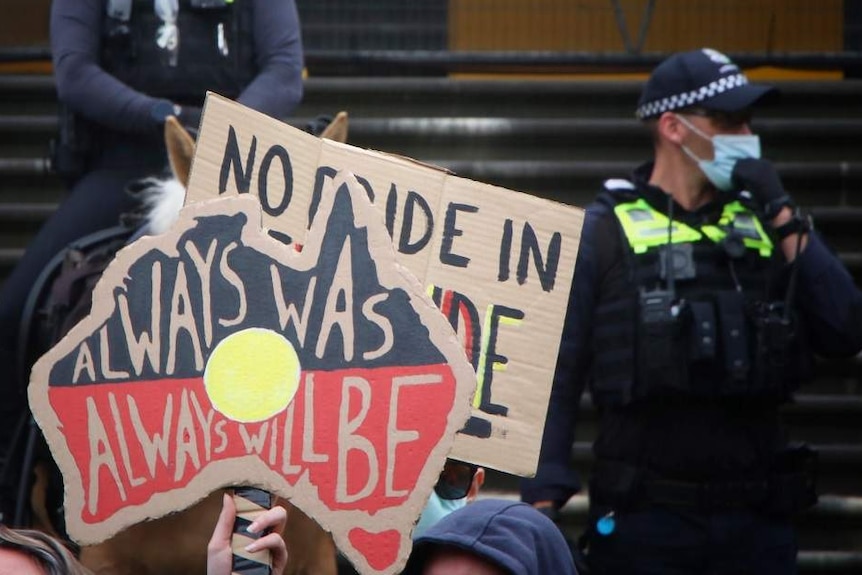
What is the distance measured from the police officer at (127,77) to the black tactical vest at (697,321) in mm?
1220

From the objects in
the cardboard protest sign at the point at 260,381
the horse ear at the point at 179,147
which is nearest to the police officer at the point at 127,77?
the horse ear at the point at 179,147

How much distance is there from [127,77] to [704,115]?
1846 millimetres

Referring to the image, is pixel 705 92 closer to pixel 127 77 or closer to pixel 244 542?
pixel 127 77

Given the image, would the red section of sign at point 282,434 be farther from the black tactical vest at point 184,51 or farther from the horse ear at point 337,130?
the black tactical vest at point 184,51

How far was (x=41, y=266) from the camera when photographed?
17.2ft

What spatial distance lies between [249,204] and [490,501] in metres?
0.75

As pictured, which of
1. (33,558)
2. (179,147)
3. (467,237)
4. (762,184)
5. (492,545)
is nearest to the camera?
(33,558)

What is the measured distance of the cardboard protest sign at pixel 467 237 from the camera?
3.59 m

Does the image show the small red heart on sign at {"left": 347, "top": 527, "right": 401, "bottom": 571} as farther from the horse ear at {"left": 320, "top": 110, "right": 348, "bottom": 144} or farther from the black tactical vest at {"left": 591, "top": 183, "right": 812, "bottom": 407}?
the black tactical vest at {"left": 591, "top": 183, "right": 812, "bottom": 407}

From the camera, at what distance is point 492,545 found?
10.0ft

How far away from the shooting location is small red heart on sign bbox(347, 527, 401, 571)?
10.5ft

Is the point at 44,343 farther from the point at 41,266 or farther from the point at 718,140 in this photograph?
the point at 718,140

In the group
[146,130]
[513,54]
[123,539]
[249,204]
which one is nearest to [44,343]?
[146,130]

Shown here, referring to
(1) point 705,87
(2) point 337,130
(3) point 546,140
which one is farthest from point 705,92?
(3) point 546,140
